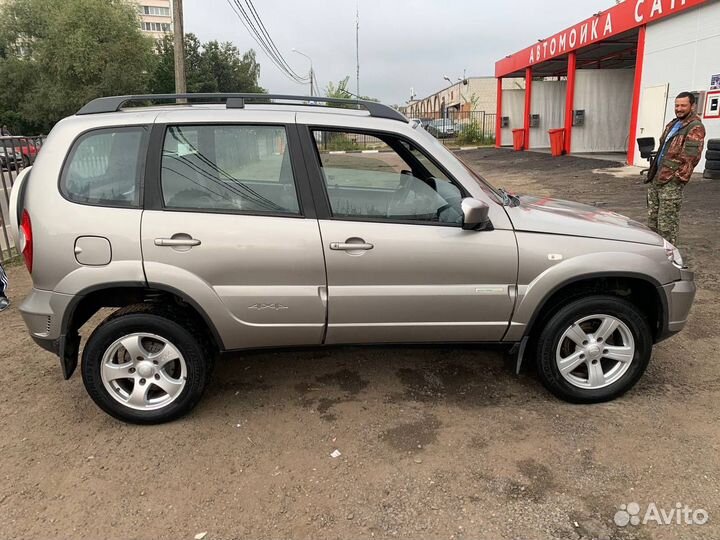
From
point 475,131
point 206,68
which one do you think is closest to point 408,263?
point 475,131

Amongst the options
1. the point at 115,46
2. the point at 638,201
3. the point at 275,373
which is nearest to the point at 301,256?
the point at 275,373

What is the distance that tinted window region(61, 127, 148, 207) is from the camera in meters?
3.07

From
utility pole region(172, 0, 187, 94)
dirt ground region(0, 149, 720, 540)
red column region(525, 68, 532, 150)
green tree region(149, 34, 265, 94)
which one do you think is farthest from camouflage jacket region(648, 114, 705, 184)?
green tree region(149, 34, 265, 94)

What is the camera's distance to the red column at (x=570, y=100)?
2175 centimetres

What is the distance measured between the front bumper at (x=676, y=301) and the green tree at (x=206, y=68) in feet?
145

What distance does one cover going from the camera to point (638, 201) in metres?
11.0

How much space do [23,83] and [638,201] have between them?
1601 inches

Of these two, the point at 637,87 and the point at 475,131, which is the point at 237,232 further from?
the point at 475,131

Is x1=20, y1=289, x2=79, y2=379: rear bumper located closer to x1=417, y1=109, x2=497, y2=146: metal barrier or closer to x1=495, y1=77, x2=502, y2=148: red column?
x1=495, y1=77, x2=502, y2=148: red column

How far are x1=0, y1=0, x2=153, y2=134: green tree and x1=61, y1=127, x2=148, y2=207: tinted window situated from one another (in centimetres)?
3399

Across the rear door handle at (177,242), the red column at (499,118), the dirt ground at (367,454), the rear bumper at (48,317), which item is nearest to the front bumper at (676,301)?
the dirt ground at (367,454)

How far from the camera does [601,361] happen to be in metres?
3.45

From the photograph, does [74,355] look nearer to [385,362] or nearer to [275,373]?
[275,373]

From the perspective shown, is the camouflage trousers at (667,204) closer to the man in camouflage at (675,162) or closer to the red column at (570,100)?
the man in camouflage at (675,162)
